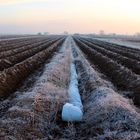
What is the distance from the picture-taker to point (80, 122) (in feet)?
39.1

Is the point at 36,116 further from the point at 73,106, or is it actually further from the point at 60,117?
the point at 73,106

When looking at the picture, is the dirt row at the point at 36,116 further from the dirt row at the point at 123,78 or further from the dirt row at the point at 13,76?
the dirt row at the point at 123,78

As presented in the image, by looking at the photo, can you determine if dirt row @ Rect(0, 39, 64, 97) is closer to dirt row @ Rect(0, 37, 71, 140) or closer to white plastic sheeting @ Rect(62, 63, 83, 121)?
dirt row @ Rect(0, 37, 71, 140)

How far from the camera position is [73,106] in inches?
487

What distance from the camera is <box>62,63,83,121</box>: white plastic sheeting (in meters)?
12.0

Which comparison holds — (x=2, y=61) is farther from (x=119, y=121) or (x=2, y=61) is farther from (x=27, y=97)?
(x=119, y=121)

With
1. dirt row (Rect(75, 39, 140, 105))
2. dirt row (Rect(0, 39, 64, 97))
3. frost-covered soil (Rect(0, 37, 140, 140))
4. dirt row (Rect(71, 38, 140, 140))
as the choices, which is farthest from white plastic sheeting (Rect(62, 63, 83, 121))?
dirt row (Rect(0, 39, 64, 97))

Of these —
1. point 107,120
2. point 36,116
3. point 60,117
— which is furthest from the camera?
point 60,117

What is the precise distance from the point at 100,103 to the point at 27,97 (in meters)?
2.97

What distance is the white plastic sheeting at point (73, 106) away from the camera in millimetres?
11992

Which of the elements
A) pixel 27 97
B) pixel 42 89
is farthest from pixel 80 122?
pixel 42 89

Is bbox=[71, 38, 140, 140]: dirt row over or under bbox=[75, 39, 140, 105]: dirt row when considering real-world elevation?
over

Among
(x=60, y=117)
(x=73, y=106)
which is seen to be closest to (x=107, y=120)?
(x=73, y=106)

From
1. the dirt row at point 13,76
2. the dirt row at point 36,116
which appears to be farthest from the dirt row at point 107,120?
the dirt row at point 13,76
